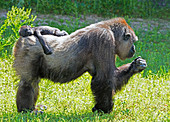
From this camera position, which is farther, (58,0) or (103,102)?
(58,0)

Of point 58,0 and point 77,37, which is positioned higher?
point 77,37

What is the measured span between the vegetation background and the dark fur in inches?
10.7

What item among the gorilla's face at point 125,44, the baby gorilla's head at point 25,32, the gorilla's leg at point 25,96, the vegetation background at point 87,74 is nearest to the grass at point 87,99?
the vegetation background at point 87,74

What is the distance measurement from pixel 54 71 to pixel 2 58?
107 inches

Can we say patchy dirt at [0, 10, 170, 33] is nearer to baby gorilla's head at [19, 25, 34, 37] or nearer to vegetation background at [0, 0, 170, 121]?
vegetation background at [0, 0, 170, 121]

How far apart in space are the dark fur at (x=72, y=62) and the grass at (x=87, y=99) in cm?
23

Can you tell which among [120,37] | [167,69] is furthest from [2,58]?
[167,69]

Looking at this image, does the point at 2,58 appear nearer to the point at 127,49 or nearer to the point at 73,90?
the point at 73,90

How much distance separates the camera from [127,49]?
15.3 ft

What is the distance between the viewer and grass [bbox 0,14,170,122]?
4242mm

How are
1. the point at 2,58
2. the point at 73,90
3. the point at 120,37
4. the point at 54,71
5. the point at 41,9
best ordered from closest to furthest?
the point at 54,71 → the point at 120,37 → the point at 73,90 → the point at 2,58 → the point at 41,9

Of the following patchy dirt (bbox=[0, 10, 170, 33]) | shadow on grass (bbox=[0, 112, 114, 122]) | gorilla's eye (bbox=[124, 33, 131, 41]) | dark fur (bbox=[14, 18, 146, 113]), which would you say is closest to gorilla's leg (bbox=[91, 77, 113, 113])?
dark fur (bbox=[14, 18, 146, 113])

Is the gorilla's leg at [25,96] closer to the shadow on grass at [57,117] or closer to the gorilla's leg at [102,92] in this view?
the shadow on grass at [57,117]

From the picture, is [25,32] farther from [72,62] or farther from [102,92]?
[102,92]
